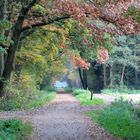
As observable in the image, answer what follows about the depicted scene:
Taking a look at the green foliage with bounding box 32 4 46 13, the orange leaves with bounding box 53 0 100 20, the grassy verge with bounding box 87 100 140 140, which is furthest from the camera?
the green foliage with bounding box 32 4 46 13

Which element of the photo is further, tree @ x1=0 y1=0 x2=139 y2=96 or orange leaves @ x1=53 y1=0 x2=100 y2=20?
orange leaves @ x1=53 y1=0 x2=100 y2=20

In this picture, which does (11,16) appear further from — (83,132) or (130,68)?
(130,68)

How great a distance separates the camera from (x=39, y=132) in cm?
1553

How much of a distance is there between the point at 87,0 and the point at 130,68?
48.9m

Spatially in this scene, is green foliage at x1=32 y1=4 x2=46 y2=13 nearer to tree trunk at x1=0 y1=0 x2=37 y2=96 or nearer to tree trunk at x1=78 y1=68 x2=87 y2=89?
tree trunk at x1=0 y1=0 x2=37 y2=96

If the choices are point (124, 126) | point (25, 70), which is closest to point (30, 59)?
point (25, 70)

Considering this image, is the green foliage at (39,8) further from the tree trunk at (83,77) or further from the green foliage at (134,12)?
the tree trunk at (83,77)

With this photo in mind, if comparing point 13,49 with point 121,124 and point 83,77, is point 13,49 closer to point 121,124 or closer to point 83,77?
point 121,124

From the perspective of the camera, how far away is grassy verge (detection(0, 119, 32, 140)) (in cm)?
1209

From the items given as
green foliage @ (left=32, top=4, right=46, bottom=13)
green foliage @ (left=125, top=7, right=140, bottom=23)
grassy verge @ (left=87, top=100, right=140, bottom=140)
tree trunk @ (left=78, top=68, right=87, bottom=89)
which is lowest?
grassy verge @ (left=87, top=100, right=140, bottom=140)

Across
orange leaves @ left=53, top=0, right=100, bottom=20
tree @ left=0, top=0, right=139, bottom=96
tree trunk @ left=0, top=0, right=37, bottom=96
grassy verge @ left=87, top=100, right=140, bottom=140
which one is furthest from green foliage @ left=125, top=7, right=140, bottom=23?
tree trunk @ left=0, top=0, right=37, bottom=96

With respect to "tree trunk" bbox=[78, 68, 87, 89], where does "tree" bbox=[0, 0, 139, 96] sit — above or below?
above

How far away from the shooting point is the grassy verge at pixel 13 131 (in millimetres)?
12094

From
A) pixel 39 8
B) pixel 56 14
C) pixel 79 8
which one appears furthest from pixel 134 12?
pixel 39 8
